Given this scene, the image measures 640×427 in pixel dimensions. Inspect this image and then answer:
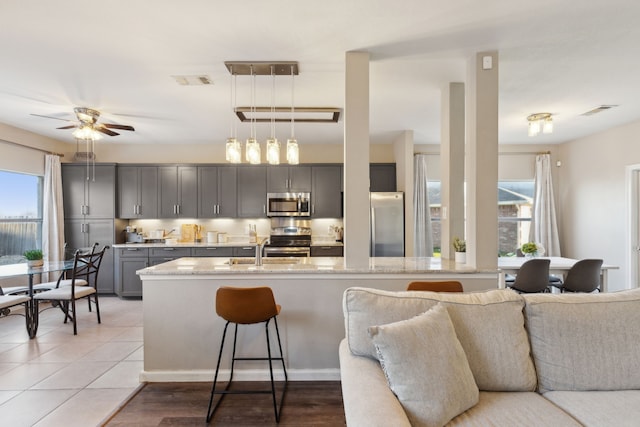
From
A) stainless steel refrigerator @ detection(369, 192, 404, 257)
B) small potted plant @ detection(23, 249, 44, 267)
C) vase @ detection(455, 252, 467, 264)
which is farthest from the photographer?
stainless steel refrigerator @ detection(369, 192, 404, 257)

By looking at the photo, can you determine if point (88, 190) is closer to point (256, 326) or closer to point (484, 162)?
point (256, 326)

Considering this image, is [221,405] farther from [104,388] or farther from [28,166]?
[28,166]

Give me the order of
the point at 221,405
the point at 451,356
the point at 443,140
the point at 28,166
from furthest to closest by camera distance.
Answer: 1. the point at 28,166
2. the point at 443,140
3. the point at 221,405
4. the point at 451,356

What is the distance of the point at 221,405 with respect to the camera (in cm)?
253

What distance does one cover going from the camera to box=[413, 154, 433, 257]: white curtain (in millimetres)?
6137

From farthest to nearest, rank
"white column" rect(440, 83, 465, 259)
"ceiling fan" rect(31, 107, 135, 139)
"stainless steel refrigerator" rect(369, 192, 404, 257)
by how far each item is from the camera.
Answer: "stainless steel refrigerator" rect(369, 192, 404, 257) → "ceiling fan" rect(31, 107, 135, 139) → "white column" rect(440, 83, 465, 259)

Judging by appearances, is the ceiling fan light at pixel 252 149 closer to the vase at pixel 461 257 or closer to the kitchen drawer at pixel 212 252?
the vase at pixel 461 257

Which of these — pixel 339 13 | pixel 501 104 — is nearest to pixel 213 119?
pixel 339 13

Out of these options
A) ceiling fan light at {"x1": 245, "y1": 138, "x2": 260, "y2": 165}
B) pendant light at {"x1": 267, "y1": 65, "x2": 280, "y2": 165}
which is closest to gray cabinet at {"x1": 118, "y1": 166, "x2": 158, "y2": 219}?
pendant light at {"x1": 267, "y1": 65, "x2": 280, "y2": 165}

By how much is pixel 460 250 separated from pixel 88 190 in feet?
20.0

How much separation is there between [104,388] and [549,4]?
14.0ft

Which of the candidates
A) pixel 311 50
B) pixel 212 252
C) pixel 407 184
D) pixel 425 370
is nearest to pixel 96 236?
pixel 212 252

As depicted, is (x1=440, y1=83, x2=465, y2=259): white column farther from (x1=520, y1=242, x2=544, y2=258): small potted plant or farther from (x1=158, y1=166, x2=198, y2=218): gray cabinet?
(x1=158, y1=166, x2=198, y2=218): gray cabinet

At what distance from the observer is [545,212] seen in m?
6.32
